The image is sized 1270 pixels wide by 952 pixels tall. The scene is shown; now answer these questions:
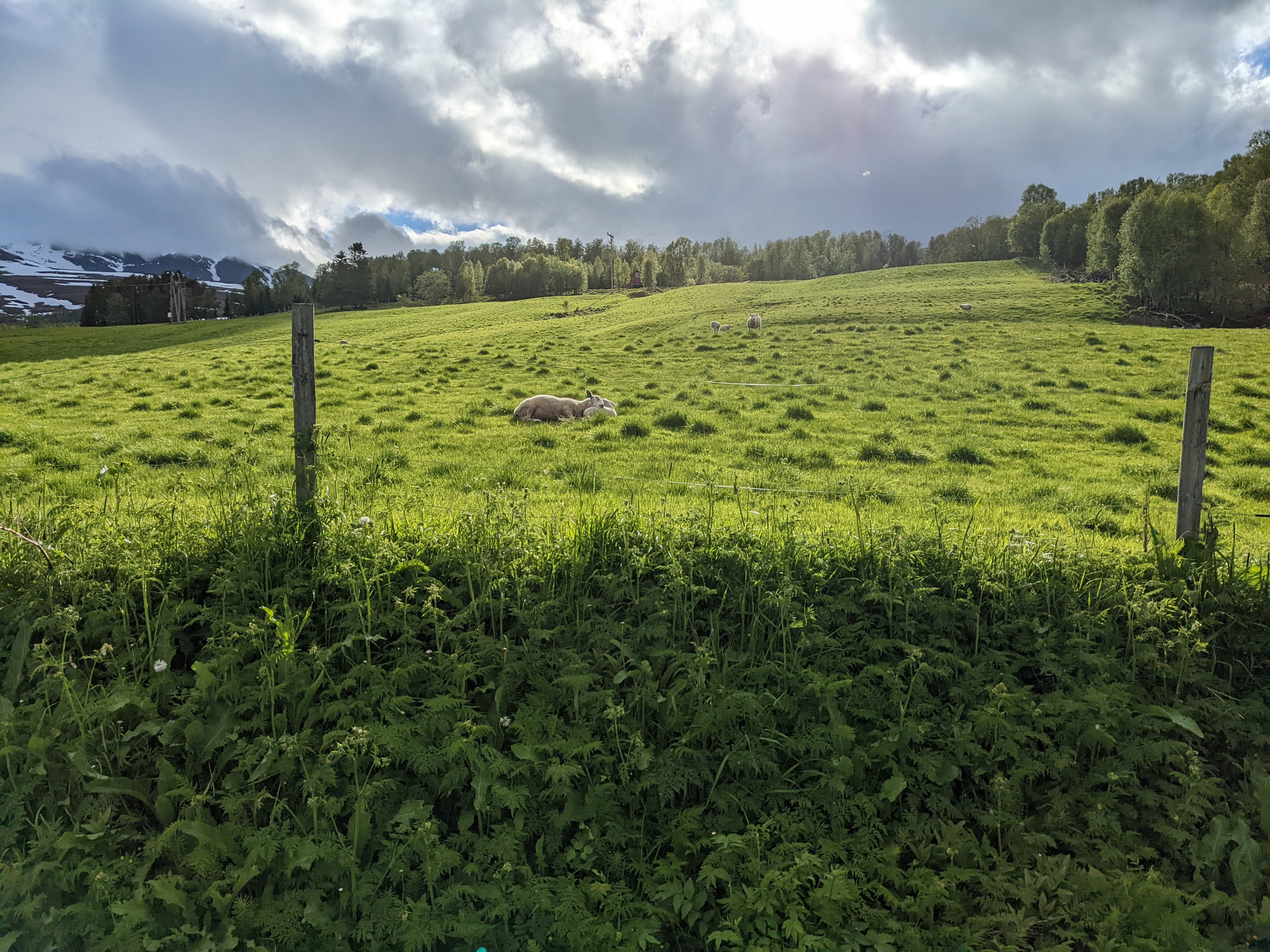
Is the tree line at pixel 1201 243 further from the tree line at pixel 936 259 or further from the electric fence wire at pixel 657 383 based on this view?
the electric fence wire at pixel 657 383

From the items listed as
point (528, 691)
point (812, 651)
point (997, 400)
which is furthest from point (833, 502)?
point (997, 400)

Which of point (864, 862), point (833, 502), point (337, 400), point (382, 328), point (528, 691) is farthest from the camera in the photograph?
point (382, 328)

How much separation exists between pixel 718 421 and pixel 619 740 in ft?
39.3

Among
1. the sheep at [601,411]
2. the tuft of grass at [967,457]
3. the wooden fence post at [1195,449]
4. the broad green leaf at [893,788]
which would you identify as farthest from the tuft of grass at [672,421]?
the broad green leaf at [893,788]

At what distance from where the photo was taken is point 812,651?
600cm

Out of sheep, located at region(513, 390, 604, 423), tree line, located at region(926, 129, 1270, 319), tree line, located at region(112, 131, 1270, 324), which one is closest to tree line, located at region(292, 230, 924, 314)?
tree line, located at region(112, 131, 1270, 324)

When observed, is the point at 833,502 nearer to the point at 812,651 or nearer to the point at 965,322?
the point at 812,651

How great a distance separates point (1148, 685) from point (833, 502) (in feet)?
14.4

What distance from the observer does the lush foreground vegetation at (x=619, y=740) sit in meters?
4.23

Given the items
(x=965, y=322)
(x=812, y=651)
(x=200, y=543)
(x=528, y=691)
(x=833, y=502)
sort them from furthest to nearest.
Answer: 1. (x=965, y=322)
2. (x=833, y=502)
3. (x=200, y=543)
4. (x=812, y=651)
5. (x=528, y=691)

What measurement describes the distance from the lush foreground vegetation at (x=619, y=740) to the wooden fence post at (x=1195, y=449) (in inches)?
18.5

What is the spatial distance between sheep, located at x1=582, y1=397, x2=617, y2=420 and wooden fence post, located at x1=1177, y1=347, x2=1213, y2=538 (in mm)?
11209

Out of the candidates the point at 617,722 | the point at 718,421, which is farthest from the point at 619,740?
the point at 718,421

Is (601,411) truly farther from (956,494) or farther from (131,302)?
(131,302)
